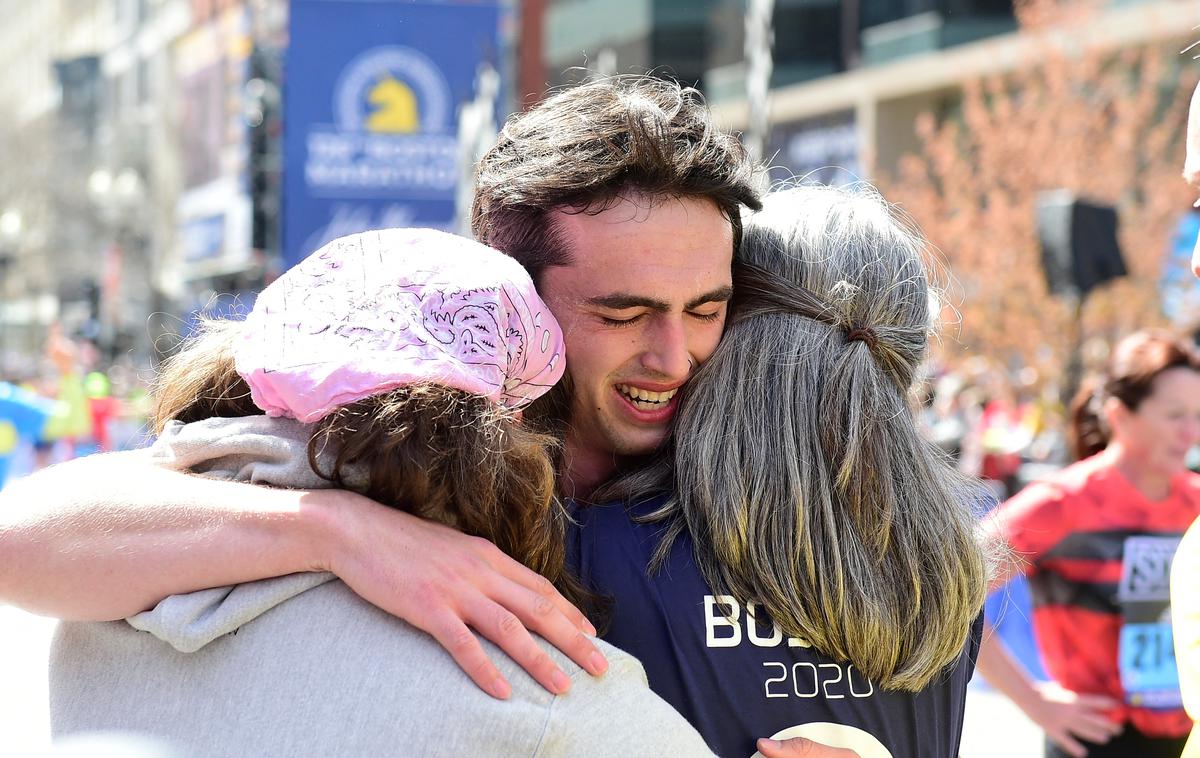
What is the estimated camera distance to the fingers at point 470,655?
4.79ft

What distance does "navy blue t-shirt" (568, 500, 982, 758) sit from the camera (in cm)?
187

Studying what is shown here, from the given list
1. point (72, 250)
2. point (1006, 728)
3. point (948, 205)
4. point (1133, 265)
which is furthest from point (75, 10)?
point (1006, 728)

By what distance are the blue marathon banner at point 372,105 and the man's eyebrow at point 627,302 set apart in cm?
839

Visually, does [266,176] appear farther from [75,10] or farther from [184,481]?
[75,10]

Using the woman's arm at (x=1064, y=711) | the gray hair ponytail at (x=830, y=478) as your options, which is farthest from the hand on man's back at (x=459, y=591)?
the woman's arm at (x=1064, y=711)

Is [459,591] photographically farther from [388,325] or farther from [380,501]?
[388,325]

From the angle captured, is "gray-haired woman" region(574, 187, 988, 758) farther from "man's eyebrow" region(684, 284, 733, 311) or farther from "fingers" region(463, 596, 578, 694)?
"fingers" region(463, 596, 578, 694)

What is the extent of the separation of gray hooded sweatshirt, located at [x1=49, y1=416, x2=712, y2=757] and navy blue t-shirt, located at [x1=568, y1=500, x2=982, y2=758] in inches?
10.5

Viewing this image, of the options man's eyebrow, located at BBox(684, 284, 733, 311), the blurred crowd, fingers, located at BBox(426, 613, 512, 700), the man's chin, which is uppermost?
man's eyebrow, located at BBox(684, 284, 733, 311)

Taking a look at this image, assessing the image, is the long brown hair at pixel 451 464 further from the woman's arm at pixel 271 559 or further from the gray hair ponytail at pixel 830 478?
the gray hair ponytail at pixel 830 478

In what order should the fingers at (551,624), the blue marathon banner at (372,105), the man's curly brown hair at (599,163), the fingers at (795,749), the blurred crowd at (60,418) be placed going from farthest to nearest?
the blurred crowd at (60,418), the blue marathon banner at (372,105), the man's curly brown hair at (599,163), the fingers at (795,749), the fingers at (551,624)

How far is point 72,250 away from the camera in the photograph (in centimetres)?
4178

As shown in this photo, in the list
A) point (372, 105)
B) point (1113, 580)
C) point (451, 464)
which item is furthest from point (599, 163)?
point (372, 105)

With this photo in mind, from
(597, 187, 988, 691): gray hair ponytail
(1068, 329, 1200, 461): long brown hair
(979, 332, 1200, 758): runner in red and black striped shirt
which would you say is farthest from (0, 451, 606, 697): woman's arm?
(1068, 329, 1200, 461): long brown hair
